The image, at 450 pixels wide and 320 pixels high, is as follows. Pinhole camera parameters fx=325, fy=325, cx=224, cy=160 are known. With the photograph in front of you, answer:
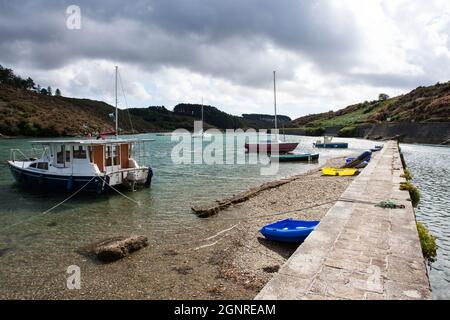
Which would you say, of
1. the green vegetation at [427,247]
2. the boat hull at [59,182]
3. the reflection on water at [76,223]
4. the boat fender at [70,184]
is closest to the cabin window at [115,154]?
the reflection on water at [76,223]

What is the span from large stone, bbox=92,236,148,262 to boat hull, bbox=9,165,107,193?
10.8m

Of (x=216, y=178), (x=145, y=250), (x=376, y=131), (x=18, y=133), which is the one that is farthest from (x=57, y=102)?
(x=145, y=250)

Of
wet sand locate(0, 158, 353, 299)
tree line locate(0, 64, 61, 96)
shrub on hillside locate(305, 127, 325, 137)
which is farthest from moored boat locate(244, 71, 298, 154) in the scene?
tree line locate(0, 64, 61, 96)

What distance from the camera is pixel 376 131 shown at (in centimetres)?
10794

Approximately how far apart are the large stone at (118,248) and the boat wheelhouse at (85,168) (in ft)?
37.4

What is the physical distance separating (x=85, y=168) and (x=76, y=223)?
7.78 metres

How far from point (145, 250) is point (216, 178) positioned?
20.6 meters

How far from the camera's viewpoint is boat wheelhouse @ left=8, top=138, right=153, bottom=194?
78.2 ft

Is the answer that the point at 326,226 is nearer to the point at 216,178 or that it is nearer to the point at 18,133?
the point at 216,178

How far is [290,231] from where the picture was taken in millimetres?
12453


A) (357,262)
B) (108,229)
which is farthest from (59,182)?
(357,262)

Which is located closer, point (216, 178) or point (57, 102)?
point (216, 178)
